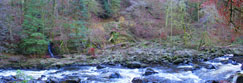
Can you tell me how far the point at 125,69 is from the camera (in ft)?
41.2

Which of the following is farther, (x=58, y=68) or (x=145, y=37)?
(x=145, y=37)

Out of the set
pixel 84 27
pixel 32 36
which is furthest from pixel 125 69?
pixel 32 36

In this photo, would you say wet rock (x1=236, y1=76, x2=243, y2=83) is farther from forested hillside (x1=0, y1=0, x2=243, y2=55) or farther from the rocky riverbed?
forested hillside (x1=0, y1=0, x2=243, y2=55)

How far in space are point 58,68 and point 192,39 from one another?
14409 millimetres

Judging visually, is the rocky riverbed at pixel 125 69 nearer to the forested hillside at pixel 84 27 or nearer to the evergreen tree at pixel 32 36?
the evergreen tree at pixel 32 36

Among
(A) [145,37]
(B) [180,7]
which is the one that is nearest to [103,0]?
(A) [145,37]

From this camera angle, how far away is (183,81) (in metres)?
9.17

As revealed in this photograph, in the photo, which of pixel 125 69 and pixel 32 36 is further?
pixel 32 36

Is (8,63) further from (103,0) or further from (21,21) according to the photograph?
(103,0)

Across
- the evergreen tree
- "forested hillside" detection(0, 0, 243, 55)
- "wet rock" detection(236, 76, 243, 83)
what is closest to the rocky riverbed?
"wet rock" detection(236, 76, 243, 83)

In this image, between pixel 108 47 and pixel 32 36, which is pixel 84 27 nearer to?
pixel 108 47

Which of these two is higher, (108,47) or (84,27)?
(84,27)

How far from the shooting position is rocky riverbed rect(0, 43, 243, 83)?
9.38 meters

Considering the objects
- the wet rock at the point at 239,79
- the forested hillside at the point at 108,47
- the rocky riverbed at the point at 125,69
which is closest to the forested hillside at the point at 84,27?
the forested hillside at the point at 108,47
